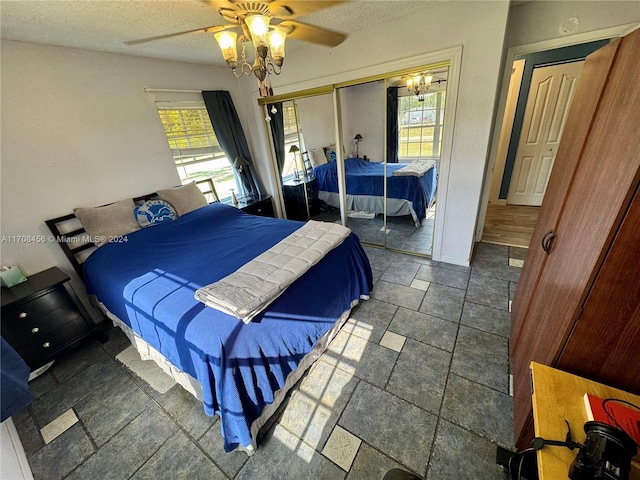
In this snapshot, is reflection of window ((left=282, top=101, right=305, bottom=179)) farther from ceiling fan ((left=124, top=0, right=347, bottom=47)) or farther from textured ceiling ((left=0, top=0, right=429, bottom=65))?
ceiling fan ((left=124, top=0, right=347, bottom=47))

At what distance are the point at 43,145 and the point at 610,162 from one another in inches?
136

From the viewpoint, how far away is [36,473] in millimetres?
1325

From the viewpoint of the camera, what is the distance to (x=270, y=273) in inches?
63.9

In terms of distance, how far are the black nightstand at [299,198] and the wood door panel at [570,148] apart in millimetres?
2921

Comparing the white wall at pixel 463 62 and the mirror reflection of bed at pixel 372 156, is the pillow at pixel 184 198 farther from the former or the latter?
the white wall at pixel 463 62

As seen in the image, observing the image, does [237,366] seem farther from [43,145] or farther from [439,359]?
[43,145]

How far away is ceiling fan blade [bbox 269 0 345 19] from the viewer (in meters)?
1.23

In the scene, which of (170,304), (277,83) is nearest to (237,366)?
(170,304)

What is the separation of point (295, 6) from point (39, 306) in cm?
260

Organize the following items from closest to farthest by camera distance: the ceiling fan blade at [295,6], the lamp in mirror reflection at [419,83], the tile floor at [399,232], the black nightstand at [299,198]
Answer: the ceiling fan blade at [295,6], the lamp in mirror reflection at [419,83], the tile floor at [399,232], the black nightstand at [299,198]

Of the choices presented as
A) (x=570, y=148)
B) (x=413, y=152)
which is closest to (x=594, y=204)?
(x=570, y=148)

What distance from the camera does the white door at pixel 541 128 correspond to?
10.9 feet

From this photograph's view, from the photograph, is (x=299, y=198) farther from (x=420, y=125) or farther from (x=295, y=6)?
(x=295, y=6)

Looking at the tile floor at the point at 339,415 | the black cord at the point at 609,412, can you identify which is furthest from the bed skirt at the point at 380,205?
the black cord at the point at 609,412
